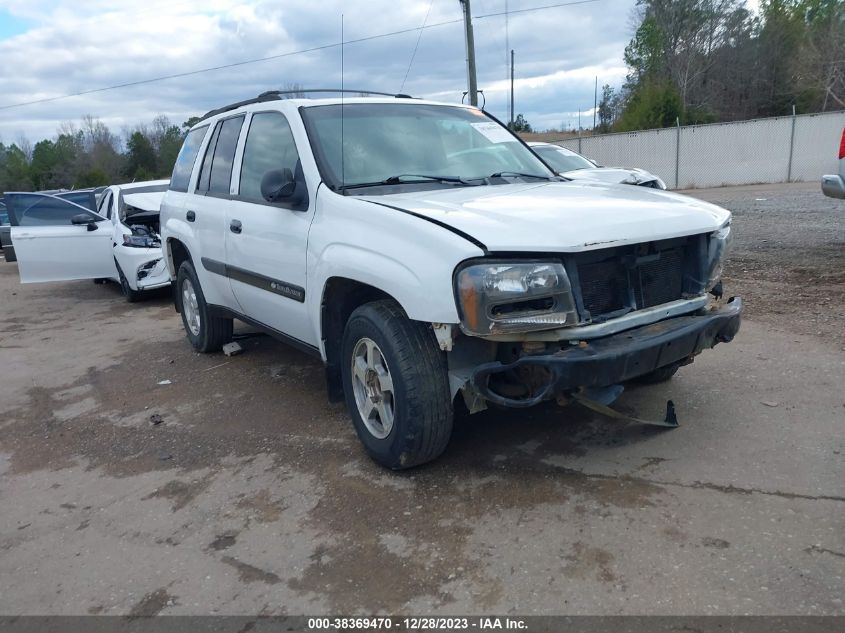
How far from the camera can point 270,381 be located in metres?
5.68

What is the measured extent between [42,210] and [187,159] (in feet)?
15.0

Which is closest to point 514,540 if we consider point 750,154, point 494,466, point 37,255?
point 494,466

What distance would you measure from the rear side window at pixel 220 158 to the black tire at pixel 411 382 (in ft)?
7.46

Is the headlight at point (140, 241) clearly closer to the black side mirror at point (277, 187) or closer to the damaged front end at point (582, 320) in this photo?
the black side mirror at point (277, 187)

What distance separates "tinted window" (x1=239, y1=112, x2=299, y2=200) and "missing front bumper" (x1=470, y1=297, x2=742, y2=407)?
2.01 metres

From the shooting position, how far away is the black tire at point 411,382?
11.1 ft

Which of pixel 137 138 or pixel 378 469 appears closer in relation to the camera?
pixel 378 469

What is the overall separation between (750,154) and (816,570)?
83.3ft

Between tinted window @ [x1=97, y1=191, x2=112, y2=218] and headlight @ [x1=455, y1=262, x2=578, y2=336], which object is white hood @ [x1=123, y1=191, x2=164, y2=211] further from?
headlight @ [x1=455, y1=262, x2=578, y2=336]

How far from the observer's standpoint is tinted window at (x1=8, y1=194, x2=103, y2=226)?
9609 mm

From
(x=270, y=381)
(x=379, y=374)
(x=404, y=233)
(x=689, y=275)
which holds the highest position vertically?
(x=404, y=233)

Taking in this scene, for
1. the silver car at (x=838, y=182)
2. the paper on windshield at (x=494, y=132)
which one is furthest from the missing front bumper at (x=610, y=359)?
the silver car at (x=838, y=182)

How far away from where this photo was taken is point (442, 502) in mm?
3461

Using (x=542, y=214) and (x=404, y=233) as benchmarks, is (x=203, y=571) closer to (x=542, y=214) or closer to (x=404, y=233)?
(x=404, y=233)
